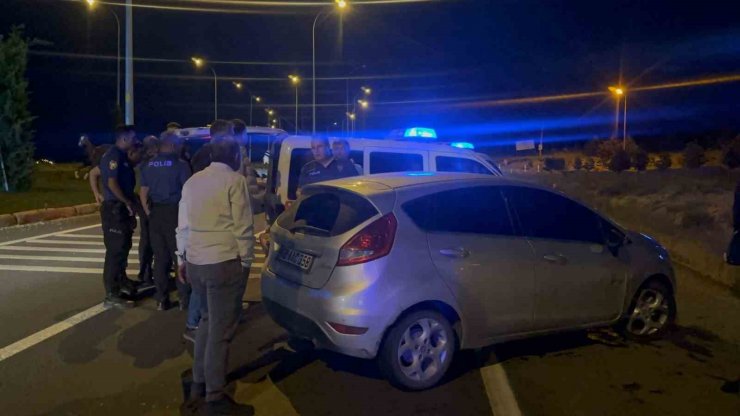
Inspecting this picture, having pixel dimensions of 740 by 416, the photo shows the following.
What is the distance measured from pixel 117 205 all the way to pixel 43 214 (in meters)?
11.3

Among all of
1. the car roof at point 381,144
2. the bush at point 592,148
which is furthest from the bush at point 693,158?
the car roof at point 381,144

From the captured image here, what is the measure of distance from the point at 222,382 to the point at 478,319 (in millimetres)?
1989

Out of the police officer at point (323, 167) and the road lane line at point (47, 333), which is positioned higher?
the police officer at point (323, 167)

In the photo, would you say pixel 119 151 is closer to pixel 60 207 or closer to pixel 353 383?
pixel 353 383

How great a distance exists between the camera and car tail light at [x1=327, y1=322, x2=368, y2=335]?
5156mm

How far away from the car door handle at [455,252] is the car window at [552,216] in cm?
71

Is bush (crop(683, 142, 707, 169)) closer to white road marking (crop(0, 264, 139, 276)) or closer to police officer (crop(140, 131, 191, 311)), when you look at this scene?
white road marking (crop(0, 264, 139, 276))

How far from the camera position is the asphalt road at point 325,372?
5148 millimetres

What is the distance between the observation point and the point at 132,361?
6117 millimetres

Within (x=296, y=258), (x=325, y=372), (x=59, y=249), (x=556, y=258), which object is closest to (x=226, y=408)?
(x=325, y=372)

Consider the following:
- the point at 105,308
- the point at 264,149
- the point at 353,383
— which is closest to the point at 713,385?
the point at 353,383

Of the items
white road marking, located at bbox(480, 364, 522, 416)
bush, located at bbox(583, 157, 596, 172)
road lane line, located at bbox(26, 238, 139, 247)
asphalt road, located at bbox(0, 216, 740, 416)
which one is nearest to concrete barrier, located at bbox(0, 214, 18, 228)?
road lane line, located at bbox(26, 238, 139, 247)

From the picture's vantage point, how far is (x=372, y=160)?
9.80m

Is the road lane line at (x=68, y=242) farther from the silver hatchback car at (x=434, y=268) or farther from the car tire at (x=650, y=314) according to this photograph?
the car tire at (x=650, y=314)
